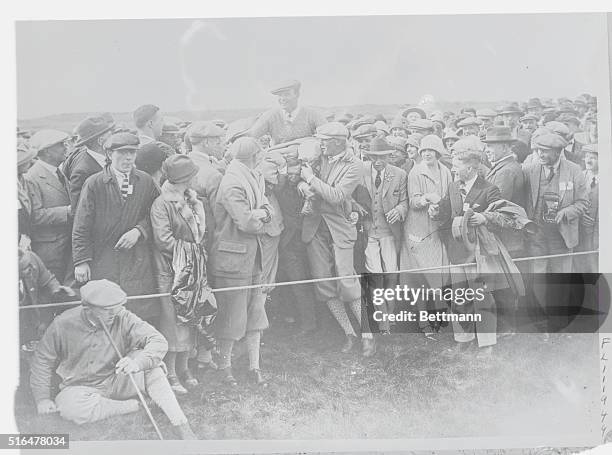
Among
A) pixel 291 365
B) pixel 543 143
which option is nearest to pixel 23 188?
pixel 291 365

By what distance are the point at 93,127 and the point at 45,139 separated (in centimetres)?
27

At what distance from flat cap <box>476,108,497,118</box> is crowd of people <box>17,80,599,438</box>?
27 mm

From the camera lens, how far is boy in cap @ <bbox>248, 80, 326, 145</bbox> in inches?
117

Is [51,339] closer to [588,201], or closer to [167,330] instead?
[167,330]

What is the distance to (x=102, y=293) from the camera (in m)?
2.96

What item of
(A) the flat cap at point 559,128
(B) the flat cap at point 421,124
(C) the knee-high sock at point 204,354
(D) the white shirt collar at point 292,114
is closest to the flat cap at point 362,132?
(B) the flat cap at point 421,124

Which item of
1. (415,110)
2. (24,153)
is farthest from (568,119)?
(24,153)

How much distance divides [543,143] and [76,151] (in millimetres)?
2544

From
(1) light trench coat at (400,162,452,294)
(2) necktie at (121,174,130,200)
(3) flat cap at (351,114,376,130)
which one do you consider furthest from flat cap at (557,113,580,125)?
(2) necktie at (121,174,130,200)

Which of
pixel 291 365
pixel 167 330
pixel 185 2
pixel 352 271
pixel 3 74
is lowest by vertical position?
pixel 291 365

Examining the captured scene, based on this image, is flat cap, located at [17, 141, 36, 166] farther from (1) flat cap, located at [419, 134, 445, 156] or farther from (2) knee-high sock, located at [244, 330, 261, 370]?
(1) flat cap, located at [419, 134, 445, 156]

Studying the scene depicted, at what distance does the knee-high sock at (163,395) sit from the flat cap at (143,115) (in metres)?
1.34

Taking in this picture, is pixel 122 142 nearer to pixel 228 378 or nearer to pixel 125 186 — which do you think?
pixel 125 186

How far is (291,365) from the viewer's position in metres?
2.98
